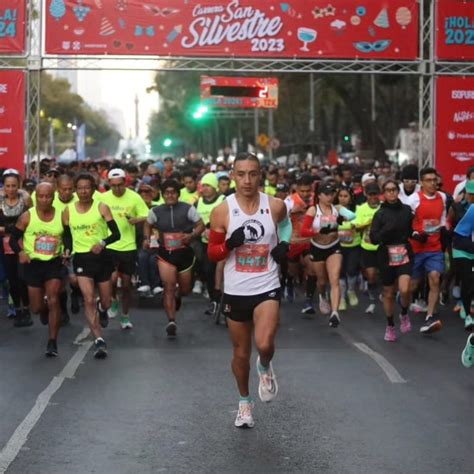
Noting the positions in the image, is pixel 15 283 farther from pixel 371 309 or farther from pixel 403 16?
pixel 403 16

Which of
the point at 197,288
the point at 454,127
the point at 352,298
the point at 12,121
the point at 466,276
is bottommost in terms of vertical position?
the point at 197,288

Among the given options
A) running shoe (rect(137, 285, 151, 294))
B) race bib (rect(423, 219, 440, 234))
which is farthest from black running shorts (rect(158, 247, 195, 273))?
running shoe (rect(137, 285, 151, 294))

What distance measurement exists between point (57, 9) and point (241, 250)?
551 inches

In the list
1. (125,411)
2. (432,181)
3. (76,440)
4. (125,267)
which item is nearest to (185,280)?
(125,267)

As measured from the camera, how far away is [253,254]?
793cm

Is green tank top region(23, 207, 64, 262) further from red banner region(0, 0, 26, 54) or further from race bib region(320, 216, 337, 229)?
red banner region(0, 0, 26, 54)

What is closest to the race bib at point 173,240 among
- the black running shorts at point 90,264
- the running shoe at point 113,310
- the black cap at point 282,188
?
the black running shorts at point 90,264

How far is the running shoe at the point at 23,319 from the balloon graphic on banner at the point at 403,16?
33.6ft

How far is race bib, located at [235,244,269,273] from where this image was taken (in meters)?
7.93

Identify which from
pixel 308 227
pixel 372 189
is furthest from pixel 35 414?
pixel 372 189

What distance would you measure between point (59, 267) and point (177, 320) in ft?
12.1

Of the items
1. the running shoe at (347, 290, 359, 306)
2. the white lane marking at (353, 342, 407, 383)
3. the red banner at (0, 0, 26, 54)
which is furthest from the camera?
the red banner at (0, 0, 26, 54)

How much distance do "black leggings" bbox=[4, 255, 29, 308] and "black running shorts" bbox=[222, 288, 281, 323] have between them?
7012mm

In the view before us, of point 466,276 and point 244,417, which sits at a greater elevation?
point 466,276
